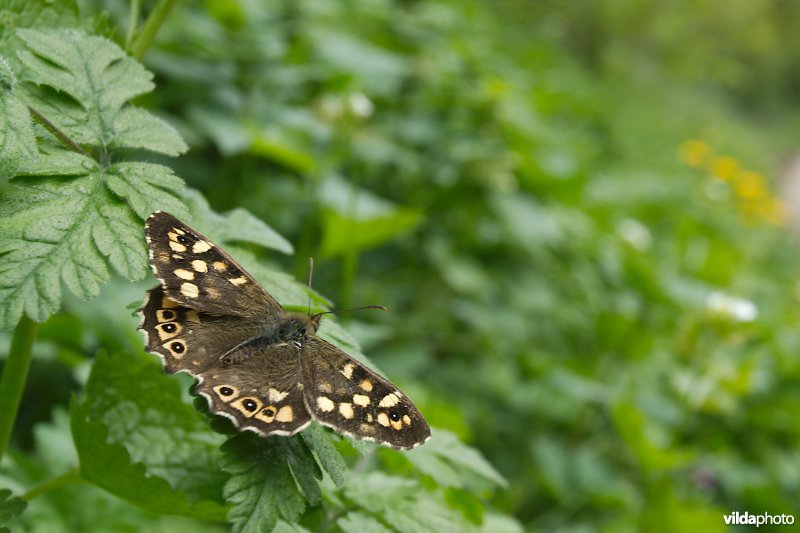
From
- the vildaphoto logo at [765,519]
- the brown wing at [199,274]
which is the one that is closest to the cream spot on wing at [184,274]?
the brown wing at [199,274]

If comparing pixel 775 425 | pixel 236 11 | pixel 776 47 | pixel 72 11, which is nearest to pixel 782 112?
pixel 776 47

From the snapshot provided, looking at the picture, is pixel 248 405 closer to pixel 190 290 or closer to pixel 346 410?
pixel 346 410

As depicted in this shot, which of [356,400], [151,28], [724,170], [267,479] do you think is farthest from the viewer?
[724,170]

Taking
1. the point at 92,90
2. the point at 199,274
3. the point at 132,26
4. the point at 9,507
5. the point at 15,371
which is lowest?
the point at 9,507

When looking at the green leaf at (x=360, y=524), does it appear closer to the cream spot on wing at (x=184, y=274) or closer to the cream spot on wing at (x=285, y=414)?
the cream spot on wing at (x=285, y=414)

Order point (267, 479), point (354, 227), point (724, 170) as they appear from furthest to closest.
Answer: point (724, 170), point (354, 227), point (267, 479)

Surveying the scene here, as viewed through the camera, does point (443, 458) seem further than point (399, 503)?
Yes

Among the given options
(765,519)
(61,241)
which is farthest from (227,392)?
(765,519)

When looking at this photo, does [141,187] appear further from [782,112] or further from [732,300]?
[782,112]
